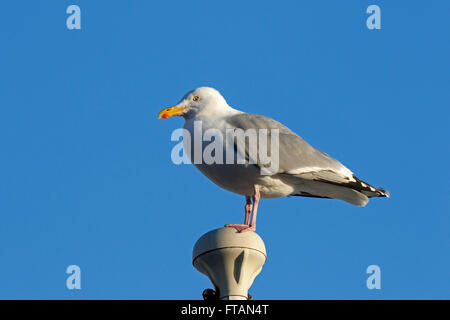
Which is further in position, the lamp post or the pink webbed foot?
the pink webbed foot

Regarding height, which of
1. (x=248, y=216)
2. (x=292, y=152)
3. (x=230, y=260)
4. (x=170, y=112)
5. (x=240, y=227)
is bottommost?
(x=230, y=260)

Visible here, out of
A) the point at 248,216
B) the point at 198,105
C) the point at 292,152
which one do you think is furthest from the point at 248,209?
the point at 198,105

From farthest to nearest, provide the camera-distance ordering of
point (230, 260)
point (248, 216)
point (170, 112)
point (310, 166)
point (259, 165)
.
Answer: point (170, 112) → point (310, 166) → point (248, 216) → point (259, 165) → point (230, 260)

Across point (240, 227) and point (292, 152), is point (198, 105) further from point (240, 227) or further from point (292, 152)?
point (240, 227)

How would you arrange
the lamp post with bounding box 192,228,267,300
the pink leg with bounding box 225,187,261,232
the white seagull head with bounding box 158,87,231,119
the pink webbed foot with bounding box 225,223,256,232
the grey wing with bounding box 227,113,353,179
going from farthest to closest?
1. the white seagull head with bounding box 158,87,231,119
2. the grey wing with bounding box 227,113,353,179
3. the pink leg with bounding box 225,187,261,232
4. the pink webbed foot with bounding box 225,223,256,232
5. the lamp post with bounding box 192,228,267,300

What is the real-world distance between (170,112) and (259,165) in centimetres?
186

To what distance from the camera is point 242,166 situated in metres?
11.9

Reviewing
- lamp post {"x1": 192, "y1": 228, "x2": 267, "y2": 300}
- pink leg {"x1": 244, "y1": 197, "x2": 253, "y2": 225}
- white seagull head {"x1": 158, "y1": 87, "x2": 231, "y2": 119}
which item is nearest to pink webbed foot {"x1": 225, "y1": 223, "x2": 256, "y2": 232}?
lamp post {"x1": 192, "y1": 228, "x2": 267, "y2": 300}

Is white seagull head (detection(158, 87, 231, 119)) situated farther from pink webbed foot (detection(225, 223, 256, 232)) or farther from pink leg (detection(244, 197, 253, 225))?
pink webbed foot (detection(225, 223, 256, 232))

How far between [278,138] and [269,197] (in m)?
0.96

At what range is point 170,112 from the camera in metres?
12.8

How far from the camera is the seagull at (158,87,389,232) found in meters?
11.9
